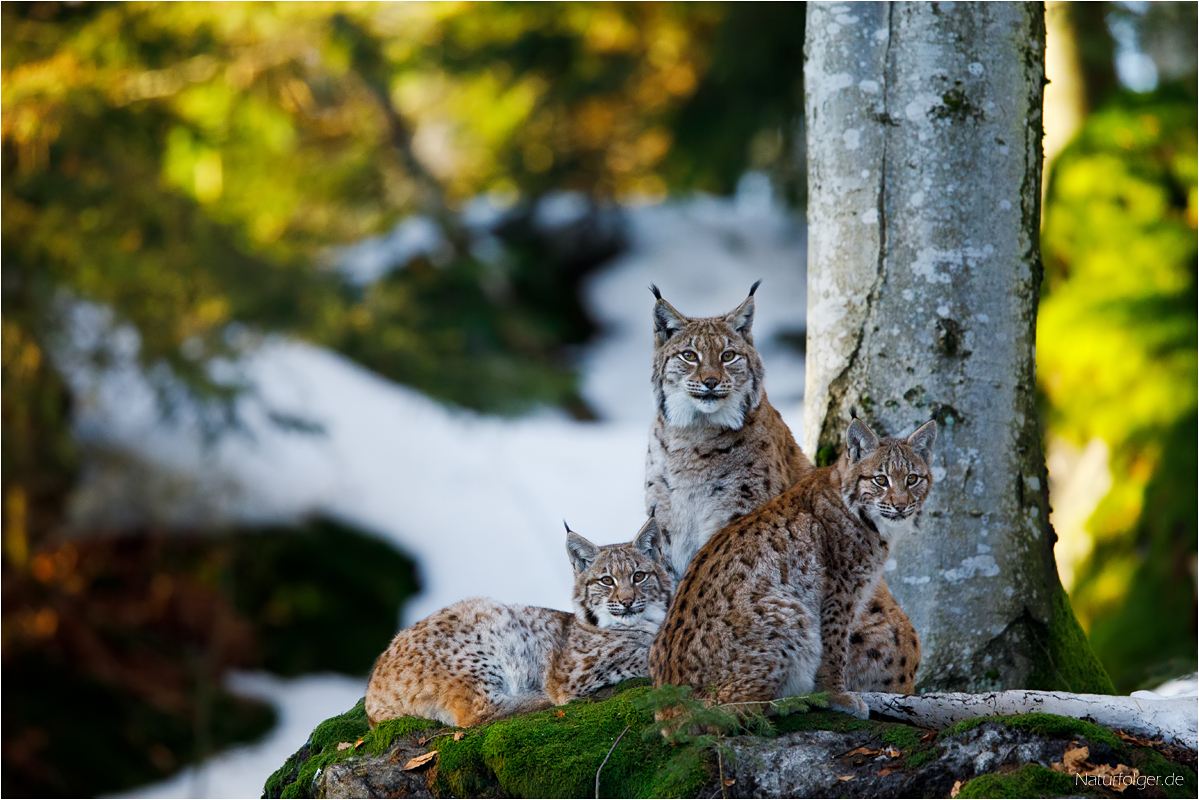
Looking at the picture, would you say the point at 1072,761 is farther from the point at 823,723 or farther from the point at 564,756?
the point at 564,756

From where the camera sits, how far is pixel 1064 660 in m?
4.81

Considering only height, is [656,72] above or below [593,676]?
above

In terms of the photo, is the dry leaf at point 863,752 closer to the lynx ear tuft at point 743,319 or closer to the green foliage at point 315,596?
the lynx ear tuft at point 743,319

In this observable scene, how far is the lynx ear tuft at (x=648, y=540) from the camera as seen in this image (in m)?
4.68

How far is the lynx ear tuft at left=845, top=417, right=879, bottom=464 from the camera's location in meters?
4.12

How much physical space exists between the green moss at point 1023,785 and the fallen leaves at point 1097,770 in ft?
0.24

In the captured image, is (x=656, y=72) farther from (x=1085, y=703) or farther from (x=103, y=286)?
(x=1085, y=703)

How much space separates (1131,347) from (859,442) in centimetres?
551

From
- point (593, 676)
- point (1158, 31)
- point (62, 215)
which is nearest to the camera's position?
point (593, 676)

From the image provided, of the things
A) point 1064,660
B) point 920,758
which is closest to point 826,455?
point 1064,660

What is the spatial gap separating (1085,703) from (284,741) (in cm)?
800

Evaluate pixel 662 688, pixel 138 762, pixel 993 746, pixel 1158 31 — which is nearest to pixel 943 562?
pixel 993 746

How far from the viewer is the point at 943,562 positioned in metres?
4.75

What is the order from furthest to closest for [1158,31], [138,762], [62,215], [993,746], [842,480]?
[1158,31] < [138,762] < [62,215] < [842,480] < [993,746]
